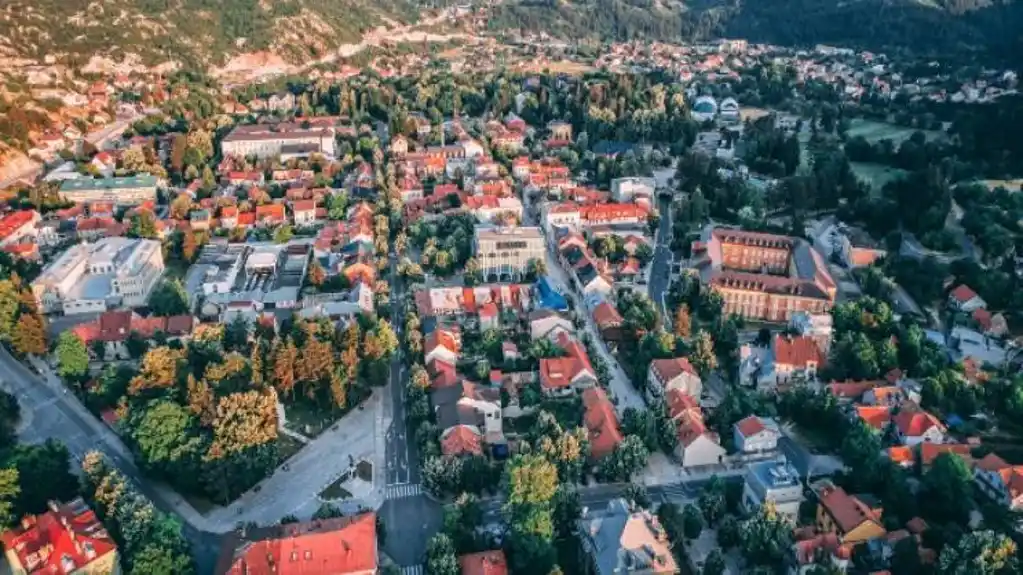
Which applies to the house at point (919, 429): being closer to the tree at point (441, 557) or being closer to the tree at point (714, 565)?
the tree at point (714, 565)

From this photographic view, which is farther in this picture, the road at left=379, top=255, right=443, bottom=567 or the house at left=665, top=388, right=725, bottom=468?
the house at left=665, top=388, right=725, bottom=468

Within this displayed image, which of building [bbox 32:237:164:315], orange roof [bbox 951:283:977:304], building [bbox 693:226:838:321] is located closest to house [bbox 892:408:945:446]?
building [bbox 693:226:838:321]

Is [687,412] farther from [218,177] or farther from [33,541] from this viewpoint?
[218,177]

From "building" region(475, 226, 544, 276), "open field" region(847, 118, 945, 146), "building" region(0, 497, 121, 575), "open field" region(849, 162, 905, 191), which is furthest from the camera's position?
"open field" region(847, 118, 945, 146)

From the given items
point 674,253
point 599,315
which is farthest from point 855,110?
point 599,315

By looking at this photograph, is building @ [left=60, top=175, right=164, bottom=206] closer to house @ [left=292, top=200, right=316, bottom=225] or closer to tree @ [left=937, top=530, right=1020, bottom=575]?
house @ [left=292, top=200, right=316, bottom=225]
